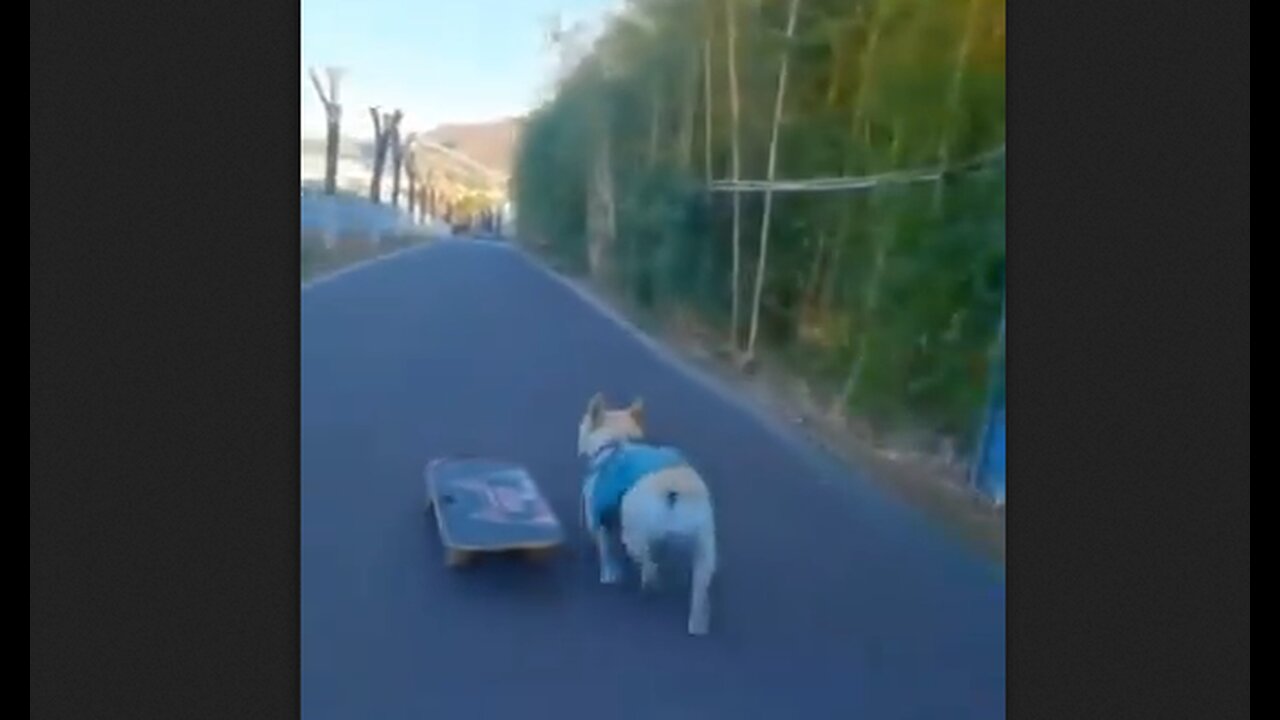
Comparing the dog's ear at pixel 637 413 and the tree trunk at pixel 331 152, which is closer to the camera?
the tree trunk at pixel 331 152

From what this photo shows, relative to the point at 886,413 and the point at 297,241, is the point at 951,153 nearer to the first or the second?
the point at 886,413

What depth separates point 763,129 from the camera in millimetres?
2789

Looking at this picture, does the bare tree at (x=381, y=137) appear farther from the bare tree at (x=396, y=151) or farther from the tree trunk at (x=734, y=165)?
the tree trunk at (x=734, y=165)

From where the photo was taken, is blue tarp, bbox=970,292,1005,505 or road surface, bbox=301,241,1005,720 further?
blue tarp, bbox=970,292,1005,505

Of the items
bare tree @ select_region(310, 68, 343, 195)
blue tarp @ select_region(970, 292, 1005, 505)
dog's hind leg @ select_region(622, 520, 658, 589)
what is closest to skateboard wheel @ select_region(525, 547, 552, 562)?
dog's hind leg @ select_region(622, 520, 658, 589)

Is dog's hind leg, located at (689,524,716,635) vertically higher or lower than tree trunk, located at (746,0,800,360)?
lower

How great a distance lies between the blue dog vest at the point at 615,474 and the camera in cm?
267

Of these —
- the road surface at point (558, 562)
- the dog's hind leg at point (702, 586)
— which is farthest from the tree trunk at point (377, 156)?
the dog's hind leg at point (702, 586)

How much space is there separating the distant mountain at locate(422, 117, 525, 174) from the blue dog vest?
0.53 metres

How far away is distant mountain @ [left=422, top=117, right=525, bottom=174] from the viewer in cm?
266

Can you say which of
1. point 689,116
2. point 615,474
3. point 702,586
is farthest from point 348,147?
point 702,586

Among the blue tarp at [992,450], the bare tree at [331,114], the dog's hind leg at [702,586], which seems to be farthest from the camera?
the blue tarp at [992,450]

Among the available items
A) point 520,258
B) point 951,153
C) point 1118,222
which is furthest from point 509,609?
point 1118,222

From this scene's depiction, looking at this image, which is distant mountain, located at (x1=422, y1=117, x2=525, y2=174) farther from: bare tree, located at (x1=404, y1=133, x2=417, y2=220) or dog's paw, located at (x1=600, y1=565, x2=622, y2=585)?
dog's paw, located at (x1=600, y1=565, x2=622, y2=585)
